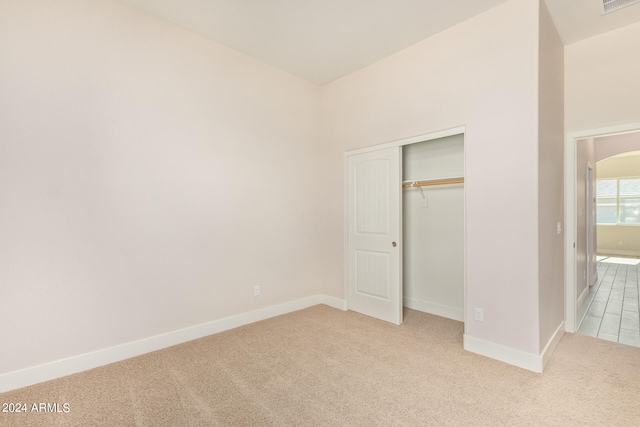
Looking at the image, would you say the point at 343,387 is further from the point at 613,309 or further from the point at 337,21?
the point at 613,309

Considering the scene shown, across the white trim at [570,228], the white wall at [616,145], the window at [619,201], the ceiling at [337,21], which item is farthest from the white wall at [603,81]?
the window at [619,201]

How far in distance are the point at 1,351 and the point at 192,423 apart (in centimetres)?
157

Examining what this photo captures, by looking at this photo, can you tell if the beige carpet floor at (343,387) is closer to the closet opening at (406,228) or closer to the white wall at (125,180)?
the white wall at (125,180)

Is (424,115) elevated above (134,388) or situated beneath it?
elevated above

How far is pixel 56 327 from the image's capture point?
229cm

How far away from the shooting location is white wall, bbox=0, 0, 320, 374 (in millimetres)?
2172

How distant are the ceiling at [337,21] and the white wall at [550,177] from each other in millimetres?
288

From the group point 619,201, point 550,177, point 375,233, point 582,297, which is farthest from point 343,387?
point 619,201

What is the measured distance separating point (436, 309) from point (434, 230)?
3.31ft

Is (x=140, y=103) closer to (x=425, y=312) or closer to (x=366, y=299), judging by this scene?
(x=366, y=299)

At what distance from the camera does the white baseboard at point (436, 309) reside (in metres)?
3.53

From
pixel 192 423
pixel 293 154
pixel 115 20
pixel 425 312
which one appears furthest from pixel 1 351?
pixel 425 312

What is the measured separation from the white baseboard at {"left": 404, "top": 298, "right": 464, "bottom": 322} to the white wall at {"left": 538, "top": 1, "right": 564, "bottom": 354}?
0.93m

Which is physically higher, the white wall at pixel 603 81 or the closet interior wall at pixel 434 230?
the white wall at pixel 603 81
